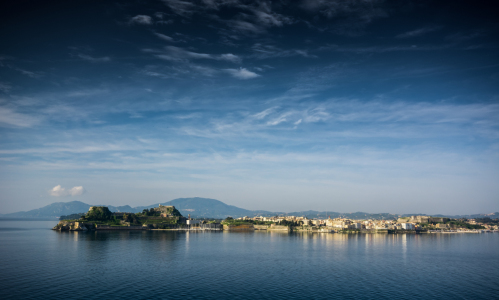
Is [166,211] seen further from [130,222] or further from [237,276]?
[237,276]

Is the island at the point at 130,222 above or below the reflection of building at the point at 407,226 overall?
above

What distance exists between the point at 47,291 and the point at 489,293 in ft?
162

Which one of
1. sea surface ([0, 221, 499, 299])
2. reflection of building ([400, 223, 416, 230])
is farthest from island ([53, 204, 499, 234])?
sea surface ([0, 221, 499, 299])

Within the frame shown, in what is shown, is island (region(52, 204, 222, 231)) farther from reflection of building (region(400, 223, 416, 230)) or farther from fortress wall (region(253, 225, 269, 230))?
reflection of building (region(400, 223, 416, 230))

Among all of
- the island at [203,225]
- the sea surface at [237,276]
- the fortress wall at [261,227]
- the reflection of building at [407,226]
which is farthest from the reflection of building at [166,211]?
the reflection of building at [407,226]

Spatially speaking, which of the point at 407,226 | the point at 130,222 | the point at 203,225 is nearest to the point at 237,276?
the point at 130,222

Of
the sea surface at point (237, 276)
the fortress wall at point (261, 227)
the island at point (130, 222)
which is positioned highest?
the sea surface at point (237, 276)

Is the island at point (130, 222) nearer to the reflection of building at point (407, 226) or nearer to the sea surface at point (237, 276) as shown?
the sea surface at point (237, 276)

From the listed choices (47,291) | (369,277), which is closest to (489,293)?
(369,277)

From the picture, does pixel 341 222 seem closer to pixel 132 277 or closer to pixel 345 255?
pixel 345 255

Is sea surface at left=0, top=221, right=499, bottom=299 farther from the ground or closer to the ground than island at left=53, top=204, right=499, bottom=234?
farther from the ground

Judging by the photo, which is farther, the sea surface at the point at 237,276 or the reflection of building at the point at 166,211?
the reflection of building at the point at 166,211

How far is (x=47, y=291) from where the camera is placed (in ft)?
112

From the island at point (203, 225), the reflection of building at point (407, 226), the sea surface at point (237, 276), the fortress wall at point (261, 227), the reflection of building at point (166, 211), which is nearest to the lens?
the sea surface at point (237, 276)
